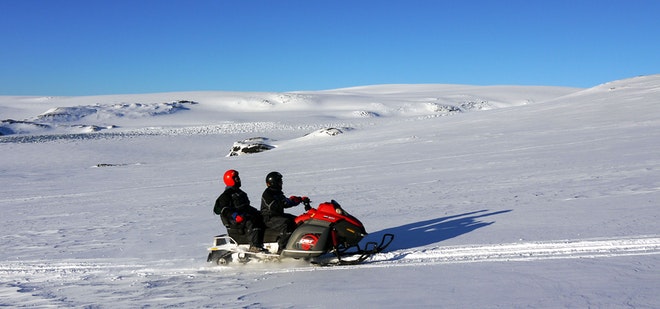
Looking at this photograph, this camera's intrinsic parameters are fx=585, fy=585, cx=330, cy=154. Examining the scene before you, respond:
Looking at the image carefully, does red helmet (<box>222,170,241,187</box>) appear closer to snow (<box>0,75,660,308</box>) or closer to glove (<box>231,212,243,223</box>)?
glove (<box>231,212,243,223</box>)

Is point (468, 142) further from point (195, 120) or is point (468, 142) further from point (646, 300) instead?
point (195, 120)

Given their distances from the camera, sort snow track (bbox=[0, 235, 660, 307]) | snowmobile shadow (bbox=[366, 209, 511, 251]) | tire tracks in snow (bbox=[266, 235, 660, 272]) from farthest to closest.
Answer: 1. snowmobile shadow (bbox=[366, 209, 511, 251])
2. tire tracks in snow (bbox=[266, 235, 660, 272])
3. snow track (bbox=[0, 235, 660, 307])

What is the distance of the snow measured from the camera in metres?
5.88

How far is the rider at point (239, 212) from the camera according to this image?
7.51 metres

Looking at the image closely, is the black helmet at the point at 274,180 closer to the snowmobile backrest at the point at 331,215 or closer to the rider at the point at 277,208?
the rider at the point at 277,208

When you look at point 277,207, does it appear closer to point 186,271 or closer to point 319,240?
point 319,240

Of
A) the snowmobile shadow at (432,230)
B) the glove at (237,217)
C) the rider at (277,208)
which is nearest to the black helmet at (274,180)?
the rider at (277,208)

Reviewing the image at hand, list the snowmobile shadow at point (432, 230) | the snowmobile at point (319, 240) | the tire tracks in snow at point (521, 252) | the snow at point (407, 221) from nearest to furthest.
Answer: the snow at point (407, 221)
the tire tracks in snow at point (521, 252)
the snowmobile at point (319, 240)
the snowmobile shadow at point (432, 230)

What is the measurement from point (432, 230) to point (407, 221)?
104cm

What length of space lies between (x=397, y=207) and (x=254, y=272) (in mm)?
4873

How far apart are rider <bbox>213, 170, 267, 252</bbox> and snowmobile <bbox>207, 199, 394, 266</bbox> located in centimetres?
8

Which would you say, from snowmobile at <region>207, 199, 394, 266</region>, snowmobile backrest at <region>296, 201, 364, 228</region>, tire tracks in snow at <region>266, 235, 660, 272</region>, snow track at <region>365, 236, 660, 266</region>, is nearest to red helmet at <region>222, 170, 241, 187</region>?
snowmobile at <region>207, 199, 394, 266</region>

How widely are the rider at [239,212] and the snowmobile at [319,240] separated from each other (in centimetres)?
8

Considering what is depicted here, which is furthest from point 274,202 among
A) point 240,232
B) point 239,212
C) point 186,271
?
point 186,271
